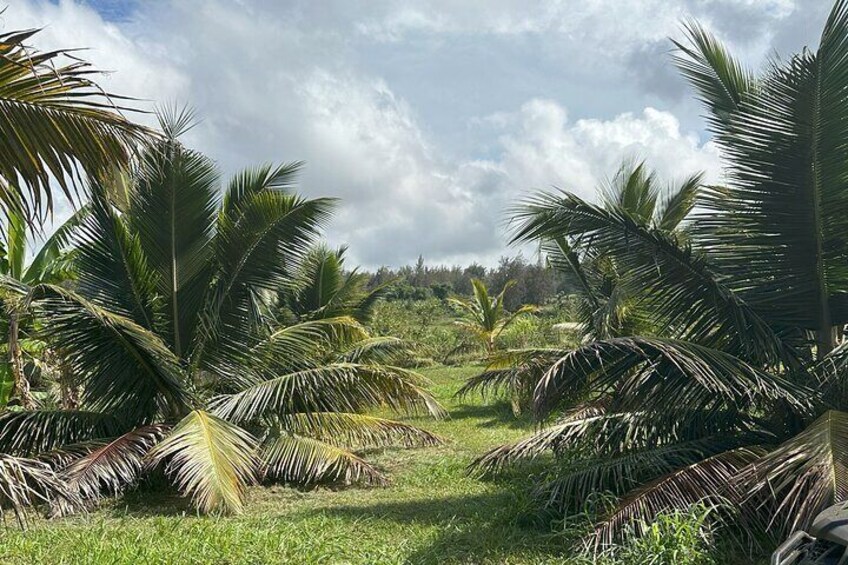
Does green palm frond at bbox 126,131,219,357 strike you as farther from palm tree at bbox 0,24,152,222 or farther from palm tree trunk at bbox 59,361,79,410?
palm tree at bbox 0,24,152,222

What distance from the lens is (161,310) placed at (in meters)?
9.02

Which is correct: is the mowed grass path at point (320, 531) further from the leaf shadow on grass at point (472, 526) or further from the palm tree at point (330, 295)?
the palm tree at point (330, 295)

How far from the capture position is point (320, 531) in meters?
5.97

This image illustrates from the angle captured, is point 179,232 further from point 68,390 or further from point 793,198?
point 793,198

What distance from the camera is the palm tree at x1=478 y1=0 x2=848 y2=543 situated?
5.31 meters

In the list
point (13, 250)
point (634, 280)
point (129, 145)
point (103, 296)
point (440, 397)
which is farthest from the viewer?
point (440, 397)

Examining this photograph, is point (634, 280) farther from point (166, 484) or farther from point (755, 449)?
point (166, 484)

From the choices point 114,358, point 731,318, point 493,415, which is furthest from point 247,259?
point 493,415

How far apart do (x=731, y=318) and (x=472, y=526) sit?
9.58ft

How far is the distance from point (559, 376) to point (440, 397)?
41.6ft

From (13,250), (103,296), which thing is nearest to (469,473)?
(103,296)

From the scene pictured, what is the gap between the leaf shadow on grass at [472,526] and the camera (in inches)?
207

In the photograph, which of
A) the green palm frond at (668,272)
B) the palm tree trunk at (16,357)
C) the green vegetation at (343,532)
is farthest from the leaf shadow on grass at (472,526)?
the palm tree trunk at (16,357)

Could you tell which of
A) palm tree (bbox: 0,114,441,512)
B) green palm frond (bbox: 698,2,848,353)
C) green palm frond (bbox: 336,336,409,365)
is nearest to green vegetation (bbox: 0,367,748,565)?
palm tree (bbox: 0,114,441,512)
